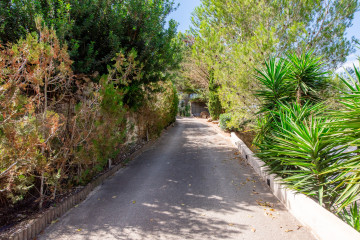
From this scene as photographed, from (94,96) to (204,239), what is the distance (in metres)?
3.37

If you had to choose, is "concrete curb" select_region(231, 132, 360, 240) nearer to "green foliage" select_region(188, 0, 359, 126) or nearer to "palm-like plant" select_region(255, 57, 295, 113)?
"palm-like plant" select_region(255, 57, 295, 113)

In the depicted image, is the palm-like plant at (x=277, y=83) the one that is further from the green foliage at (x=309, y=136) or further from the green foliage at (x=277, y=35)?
the green foliage at (x=277, y=35)

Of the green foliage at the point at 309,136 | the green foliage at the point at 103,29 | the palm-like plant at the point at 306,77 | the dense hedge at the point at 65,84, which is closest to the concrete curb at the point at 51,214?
the dense hedge at the point at 65,84

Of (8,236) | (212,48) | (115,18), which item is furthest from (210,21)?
(8,236)

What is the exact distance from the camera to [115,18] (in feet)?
21.2

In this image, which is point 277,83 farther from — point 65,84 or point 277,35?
point 65,84

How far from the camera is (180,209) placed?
169 inches

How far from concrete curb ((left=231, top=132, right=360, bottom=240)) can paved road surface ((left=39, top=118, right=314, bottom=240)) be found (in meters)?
0.14

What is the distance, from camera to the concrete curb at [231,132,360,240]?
2.80m

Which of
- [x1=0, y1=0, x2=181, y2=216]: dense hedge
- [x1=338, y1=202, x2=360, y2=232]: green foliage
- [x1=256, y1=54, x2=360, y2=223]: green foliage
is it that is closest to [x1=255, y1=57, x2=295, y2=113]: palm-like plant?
[x1=256, y1=54, x2=360, y2=223]: green foliage

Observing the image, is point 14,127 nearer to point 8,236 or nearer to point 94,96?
point 8,236

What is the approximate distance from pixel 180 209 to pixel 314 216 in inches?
84.2

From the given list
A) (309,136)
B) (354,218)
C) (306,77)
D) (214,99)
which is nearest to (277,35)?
(306,77)

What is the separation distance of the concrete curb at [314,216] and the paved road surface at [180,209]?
0.14m
